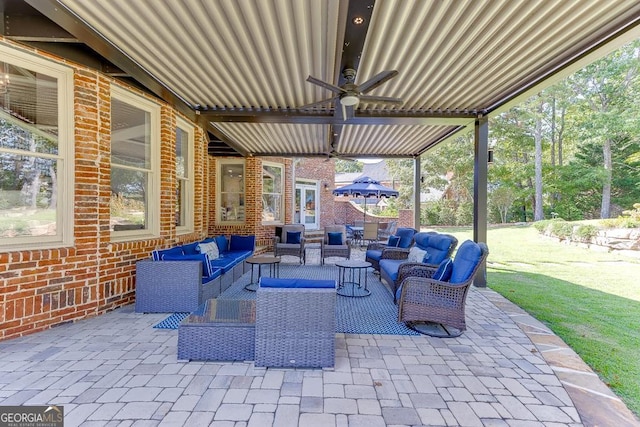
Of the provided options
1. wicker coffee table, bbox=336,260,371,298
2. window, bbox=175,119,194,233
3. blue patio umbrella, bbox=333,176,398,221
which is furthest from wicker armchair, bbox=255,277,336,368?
blue patio umbrella, bbox=333,176,398,221

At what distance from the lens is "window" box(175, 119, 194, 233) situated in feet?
17.3

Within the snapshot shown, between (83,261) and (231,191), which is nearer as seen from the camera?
(83,261)

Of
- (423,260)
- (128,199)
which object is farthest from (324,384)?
(128,199)

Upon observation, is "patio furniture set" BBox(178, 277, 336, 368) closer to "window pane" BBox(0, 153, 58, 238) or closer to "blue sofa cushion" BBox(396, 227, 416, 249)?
"window pane" BBox(0, 153, 58, 238)

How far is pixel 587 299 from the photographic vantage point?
4.43m

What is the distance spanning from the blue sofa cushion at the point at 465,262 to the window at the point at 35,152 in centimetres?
461

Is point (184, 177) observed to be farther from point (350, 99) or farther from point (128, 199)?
point (350, 99)

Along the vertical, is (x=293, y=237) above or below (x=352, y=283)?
above

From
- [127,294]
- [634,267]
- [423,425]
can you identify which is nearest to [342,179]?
[634,267]

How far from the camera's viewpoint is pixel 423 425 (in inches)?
71.4

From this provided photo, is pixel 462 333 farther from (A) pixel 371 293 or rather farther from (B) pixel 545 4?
(B) pixel 545 4

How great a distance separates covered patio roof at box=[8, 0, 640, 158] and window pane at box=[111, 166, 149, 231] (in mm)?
1279

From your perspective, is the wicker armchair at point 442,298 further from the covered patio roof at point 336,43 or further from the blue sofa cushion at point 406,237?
the blue sofa cushion at point 406,237

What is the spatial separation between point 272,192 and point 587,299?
7.99 metres
